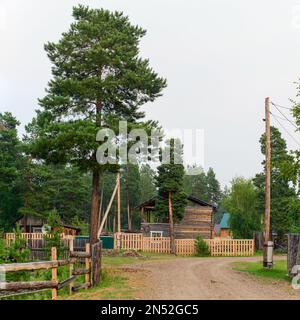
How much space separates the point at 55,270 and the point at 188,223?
122 ft

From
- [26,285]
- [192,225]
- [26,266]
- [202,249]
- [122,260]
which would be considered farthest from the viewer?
[192,225]

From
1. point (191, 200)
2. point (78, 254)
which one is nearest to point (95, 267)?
point (78, 254)

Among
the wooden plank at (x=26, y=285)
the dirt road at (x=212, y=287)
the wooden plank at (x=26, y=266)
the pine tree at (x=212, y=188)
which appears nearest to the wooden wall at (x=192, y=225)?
the dirt road at (x=212, y=287)

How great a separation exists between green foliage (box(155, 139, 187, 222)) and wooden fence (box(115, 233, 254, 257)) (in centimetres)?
279

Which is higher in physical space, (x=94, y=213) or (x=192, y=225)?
(x=94, y=213)

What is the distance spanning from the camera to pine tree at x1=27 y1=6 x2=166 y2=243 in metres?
25.8

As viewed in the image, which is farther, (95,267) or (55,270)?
(95,267)

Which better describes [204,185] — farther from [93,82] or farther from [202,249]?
[93,82]

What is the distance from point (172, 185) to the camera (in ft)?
147

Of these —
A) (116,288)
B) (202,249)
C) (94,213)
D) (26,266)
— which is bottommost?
(202,249)

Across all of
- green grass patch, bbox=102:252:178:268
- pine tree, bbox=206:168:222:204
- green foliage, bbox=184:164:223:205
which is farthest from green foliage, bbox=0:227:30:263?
pine tree, bbox=206:168:222:204

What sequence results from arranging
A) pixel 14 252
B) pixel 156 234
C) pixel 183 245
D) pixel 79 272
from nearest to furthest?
pixel 79 272 → pixel 14 252 → pixel 183 245 → pixel 156 234

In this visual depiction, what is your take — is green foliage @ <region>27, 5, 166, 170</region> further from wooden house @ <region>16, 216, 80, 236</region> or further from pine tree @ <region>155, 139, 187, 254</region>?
wooden house @ <region>16, 216, 80, 236</region>
